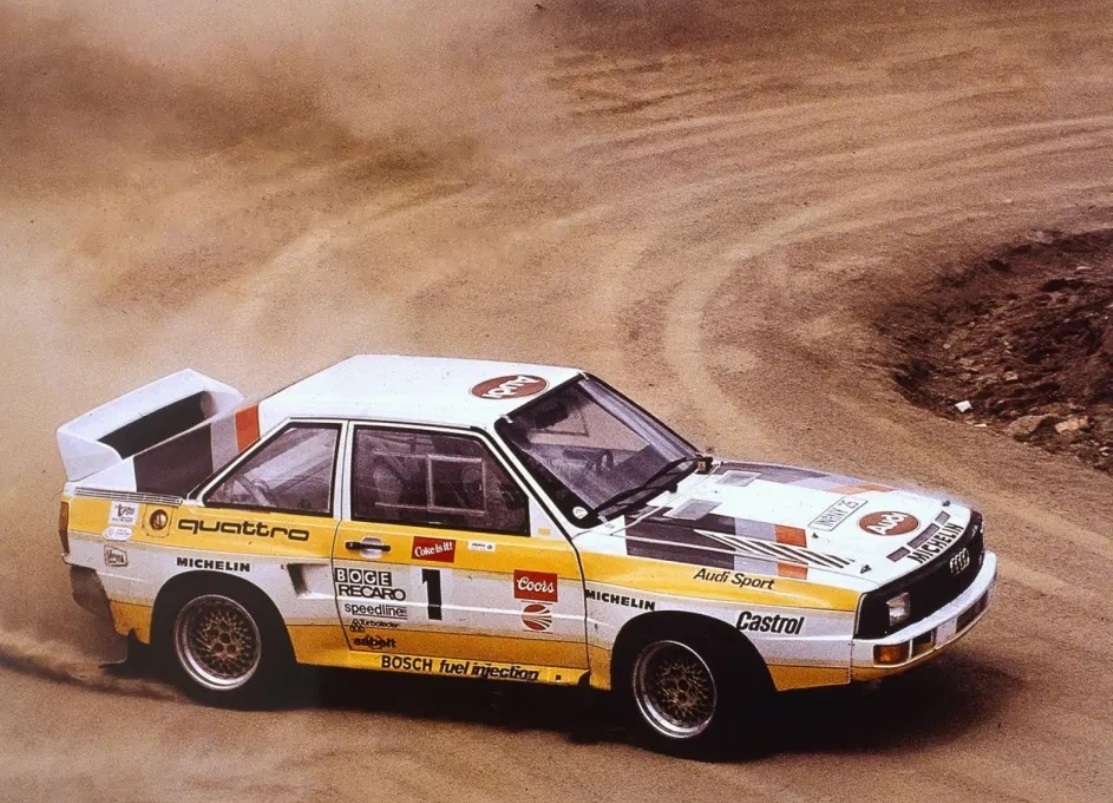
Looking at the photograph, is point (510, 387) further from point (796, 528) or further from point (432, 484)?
point (796, 528)

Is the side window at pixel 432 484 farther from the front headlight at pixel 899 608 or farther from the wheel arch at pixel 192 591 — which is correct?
the front headlight at pixel 899 608

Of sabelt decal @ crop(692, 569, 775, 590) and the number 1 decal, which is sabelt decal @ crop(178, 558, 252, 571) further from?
sabelt decal @ crop(692, 569, 775, 590)

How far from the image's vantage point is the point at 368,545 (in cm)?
727

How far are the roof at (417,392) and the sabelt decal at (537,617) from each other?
0.84 metres

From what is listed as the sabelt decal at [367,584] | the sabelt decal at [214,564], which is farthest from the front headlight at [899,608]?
the sabelt decal at [214,564]

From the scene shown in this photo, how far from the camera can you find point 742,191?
1700cm

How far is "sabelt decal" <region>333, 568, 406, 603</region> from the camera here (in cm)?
724

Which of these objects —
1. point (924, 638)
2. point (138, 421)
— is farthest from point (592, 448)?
point (138, 421)

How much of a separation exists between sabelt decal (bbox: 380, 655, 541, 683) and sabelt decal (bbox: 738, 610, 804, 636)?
102cm

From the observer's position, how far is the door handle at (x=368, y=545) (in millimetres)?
7238

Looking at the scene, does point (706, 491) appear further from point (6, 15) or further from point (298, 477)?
point (6, 15)

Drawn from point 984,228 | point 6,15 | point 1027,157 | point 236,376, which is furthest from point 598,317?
point 6,15

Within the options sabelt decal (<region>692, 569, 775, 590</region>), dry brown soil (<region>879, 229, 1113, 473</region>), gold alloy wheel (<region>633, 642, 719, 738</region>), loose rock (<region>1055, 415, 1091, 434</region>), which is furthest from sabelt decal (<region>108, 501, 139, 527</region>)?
loose rock (<region>1055, 415, 1091, 434</region>)

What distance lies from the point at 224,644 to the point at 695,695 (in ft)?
7.54
